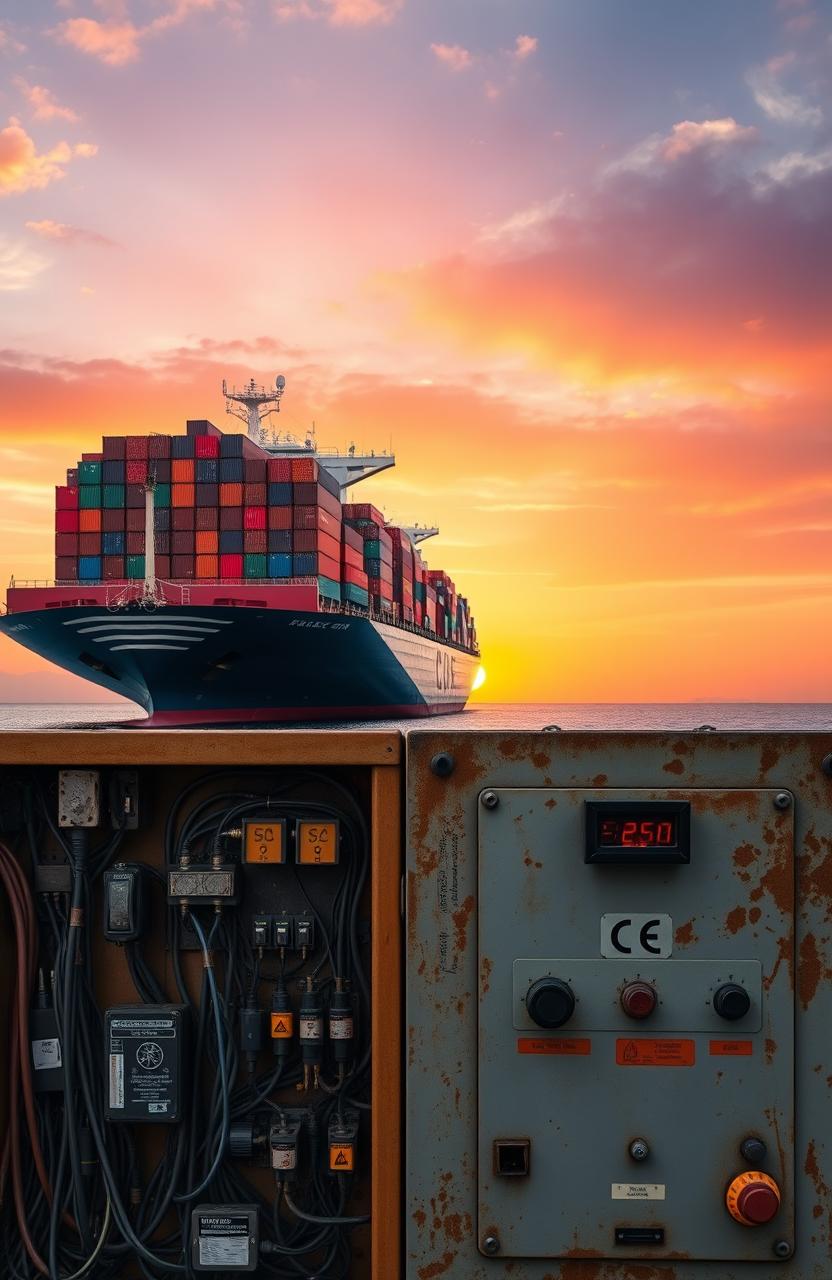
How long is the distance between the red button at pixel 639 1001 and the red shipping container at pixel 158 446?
38.4m

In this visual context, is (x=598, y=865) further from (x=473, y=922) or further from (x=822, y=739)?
(x=822, y=739)

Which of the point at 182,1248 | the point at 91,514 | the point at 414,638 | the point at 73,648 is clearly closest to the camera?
the point at 182,1248

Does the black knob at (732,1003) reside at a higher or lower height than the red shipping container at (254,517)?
lower

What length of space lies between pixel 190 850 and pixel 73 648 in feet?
105

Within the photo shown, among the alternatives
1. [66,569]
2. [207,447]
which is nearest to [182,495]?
[207,447]

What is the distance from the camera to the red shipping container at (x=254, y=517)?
123ft

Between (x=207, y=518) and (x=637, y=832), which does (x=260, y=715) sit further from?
(x=637, y=832)

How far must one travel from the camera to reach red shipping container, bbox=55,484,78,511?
3959 cm

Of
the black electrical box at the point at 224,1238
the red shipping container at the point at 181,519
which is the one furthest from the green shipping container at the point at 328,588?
the black electrical box at the point at 224,1238

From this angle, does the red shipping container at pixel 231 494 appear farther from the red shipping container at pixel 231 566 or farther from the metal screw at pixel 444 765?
the metal screw at pixel 444 765

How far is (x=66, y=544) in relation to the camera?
3906cm

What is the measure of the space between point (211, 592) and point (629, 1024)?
35.6 metres

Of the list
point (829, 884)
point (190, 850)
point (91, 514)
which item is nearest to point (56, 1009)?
point (190, 850)

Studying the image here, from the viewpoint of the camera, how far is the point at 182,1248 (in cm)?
310
